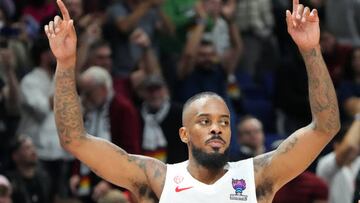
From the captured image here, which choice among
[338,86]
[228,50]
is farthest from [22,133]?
[338,86]

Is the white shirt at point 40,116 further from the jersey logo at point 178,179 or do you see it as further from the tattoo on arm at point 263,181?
the tattoo on arm at point 263,181

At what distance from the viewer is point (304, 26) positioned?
7008mm

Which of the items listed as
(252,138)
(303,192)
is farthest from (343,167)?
(303,192)

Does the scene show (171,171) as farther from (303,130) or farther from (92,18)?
(92,18)

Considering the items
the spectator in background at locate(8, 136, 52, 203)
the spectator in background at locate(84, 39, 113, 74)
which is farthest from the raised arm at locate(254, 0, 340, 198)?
the spectator in background at locate(84, 39, 113, 74)

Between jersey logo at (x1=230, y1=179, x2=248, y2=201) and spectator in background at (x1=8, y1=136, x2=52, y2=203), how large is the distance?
420 centimetres

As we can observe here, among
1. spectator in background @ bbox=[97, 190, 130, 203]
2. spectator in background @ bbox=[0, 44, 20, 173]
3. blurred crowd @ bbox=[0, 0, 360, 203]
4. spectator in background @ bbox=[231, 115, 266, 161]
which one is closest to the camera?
spectator in background @ bbox=[97, 190, 130, 203]

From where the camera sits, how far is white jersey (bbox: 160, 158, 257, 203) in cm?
712

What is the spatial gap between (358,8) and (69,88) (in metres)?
8.88

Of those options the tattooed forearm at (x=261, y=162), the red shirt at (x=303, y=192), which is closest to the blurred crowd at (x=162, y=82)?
the red shirt at (x=303, y=192)

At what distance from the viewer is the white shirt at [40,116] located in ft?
38.5

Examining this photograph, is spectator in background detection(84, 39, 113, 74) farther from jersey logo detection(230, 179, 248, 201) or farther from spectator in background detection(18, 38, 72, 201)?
jersey logo detection(230, 179, 248, 201)

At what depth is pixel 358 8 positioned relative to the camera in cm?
1543

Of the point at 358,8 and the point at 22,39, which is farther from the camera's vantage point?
the point at 358,8
